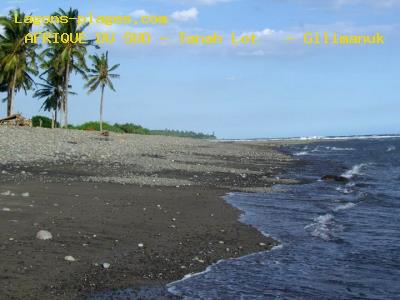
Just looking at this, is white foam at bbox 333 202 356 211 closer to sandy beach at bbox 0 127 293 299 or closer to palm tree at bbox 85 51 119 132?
sandy beach at bbox 0 127 293 299

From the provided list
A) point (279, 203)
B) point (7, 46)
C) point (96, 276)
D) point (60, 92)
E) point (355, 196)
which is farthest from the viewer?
point (60, 92)

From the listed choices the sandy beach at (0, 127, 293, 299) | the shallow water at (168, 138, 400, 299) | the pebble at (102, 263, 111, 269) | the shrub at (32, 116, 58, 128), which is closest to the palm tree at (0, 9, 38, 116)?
the shrub at (32, 116, 58, 128)

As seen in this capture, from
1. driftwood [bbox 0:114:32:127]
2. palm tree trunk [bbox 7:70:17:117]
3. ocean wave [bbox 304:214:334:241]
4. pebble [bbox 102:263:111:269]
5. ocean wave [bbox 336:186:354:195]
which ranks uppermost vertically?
palm tree trunk [bbox 7:70:17:117]

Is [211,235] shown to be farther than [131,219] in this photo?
No

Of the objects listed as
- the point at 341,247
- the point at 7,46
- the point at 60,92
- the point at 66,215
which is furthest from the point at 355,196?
the point at 60,92

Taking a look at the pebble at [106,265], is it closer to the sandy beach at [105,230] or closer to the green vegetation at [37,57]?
the sandy beach at [105,230]

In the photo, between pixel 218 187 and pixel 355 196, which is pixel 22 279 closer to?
pixel 218 187

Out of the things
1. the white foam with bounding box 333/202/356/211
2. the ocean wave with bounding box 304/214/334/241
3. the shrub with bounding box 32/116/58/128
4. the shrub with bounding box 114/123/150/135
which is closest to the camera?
the ocean wave with bounding box 304/214/334/241

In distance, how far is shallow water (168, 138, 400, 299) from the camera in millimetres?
6832

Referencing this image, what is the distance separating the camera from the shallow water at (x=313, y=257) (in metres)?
6.83

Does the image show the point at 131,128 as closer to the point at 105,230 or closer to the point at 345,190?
the point at 345,190

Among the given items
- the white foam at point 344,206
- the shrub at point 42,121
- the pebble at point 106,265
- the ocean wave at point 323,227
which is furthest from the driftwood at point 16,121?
the pebble at point 106,265

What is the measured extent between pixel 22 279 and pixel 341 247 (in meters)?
5.93

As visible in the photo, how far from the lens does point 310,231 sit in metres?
11.2
